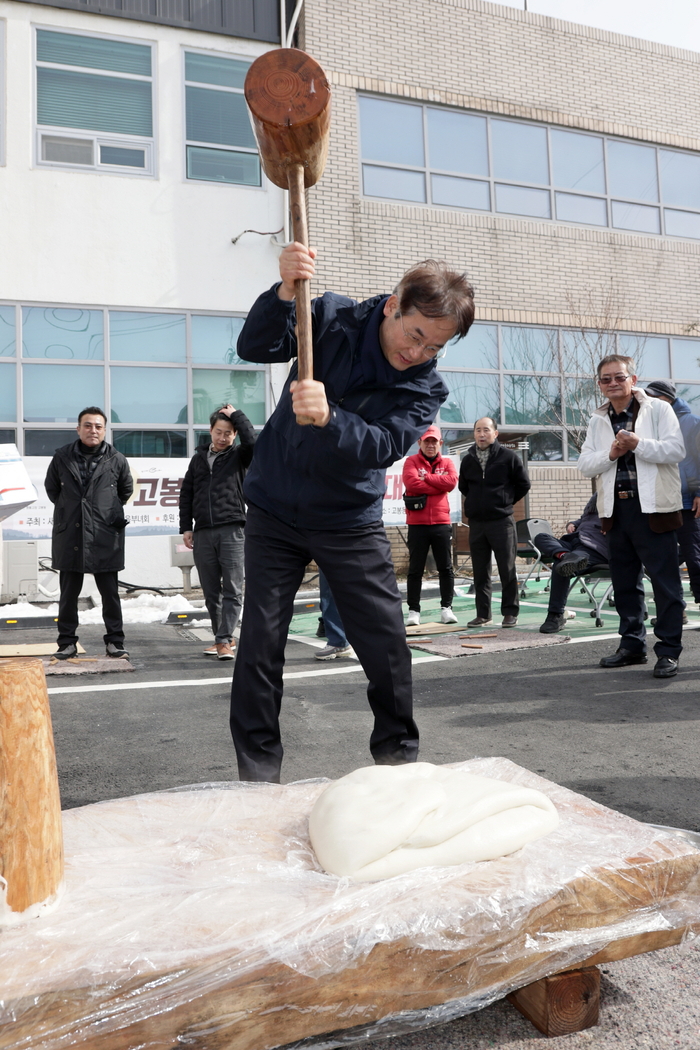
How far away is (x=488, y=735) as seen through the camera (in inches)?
165

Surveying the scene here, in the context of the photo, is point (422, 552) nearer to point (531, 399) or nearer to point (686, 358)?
point (531, 399)

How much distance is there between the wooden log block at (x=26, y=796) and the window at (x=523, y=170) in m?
12.9

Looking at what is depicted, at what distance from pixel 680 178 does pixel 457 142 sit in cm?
476

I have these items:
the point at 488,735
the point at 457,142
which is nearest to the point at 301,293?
the point at 488,735

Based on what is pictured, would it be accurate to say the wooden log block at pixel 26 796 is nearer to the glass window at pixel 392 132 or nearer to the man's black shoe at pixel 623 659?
the man's black shoe at pixel 623 659

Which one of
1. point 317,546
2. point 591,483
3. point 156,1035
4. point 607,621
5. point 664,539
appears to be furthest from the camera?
point 591,483

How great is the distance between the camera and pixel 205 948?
1.53m

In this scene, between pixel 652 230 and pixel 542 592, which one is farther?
pixel 652 230

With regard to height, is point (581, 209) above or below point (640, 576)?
above

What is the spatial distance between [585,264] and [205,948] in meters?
14.6

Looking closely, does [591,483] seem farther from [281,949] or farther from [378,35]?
[281,949]

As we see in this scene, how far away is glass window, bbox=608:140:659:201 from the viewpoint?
14.8m

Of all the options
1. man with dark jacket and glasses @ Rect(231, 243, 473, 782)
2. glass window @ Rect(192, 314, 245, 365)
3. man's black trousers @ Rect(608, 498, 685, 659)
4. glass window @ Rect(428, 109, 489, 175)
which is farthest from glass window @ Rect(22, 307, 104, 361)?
man with dark jacket and glasses @ Rect(231, 243, 473, 782)

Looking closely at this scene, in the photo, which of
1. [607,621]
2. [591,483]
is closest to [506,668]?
[607,621]
